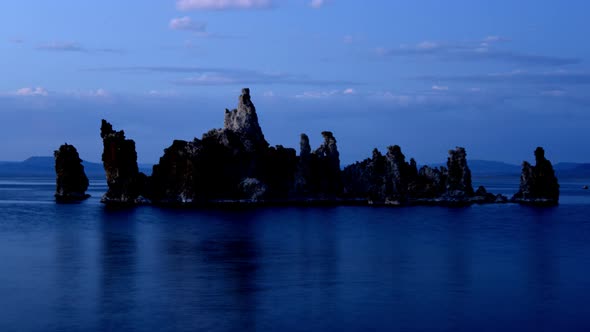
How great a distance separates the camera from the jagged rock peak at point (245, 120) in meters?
189

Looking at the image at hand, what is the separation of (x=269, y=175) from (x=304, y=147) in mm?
10583

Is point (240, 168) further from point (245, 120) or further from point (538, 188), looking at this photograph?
point (538, 188)

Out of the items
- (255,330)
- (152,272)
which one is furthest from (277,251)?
(255,330)

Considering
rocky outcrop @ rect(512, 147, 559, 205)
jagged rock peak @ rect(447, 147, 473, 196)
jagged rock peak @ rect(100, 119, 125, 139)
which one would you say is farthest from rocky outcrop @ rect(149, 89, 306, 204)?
rocky outcrop @ rect(512, 147, 559, 205)

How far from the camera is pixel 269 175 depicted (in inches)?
7421

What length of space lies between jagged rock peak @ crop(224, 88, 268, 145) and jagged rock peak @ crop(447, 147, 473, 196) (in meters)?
42.2

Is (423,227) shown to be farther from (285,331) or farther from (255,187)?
(285,331)

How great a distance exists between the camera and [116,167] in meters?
174

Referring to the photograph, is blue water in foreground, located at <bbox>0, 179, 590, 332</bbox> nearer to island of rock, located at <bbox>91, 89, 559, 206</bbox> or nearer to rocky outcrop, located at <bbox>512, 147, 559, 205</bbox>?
island of rock, located at <bbox>91, 89, 559, 206</bbox>

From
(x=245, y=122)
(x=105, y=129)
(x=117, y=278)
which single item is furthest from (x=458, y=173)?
(x=117, y=278)

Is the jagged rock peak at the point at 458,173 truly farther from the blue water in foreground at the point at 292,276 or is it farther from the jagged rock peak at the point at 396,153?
the blue water in foreground at the point at 292,276

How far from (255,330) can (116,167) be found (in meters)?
134

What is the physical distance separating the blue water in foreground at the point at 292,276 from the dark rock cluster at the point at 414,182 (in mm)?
51395

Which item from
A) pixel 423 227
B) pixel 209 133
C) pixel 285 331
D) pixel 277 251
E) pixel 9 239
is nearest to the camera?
pixel 285 331
